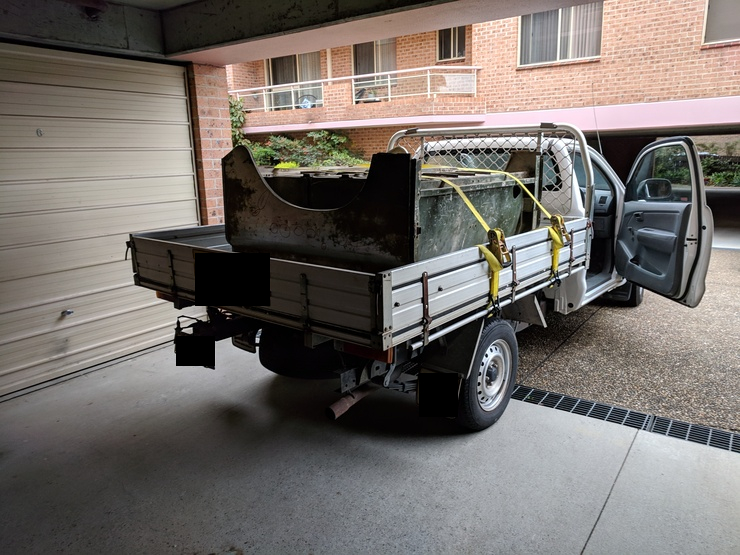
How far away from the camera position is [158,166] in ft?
18.3

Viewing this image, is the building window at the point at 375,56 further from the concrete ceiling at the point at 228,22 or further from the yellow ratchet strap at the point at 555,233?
the yellow ratchet strap at the point at 555,233

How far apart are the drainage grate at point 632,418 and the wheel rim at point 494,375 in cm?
44

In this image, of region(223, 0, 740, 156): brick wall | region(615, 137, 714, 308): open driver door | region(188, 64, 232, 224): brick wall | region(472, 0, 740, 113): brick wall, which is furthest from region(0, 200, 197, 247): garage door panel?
region(472, 0, 740, 113): brick wall

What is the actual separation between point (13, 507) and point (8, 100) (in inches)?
128

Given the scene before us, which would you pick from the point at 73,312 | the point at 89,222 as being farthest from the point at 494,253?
the point at 73,312

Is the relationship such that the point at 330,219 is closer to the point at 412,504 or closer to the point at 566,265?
the point at 412,504

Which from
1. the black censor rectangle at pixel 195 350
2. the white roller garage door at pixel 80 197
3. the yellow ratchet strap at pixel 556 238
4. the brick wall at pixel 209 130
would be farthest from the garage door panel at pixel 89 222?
the yellow ratchet strap at pixel 556 238

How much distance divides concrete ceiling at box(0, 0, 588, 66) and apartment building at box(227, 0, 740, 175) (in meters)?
7.51

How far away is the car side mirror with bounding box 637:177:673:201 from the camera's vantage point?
5172 millimetres

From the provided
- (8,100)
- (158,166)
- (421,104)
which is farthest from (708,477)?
(421,104)

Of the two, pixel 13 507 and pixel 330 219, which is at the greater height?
pixel 330 219

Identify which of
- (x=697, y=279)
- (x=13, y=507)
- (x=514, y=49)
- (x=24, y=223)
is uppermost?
(x=514, y=49)

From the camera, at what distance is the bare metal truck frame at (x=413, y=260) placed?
2.77 metres

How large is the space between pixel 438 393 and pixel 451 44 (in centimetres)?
1312
